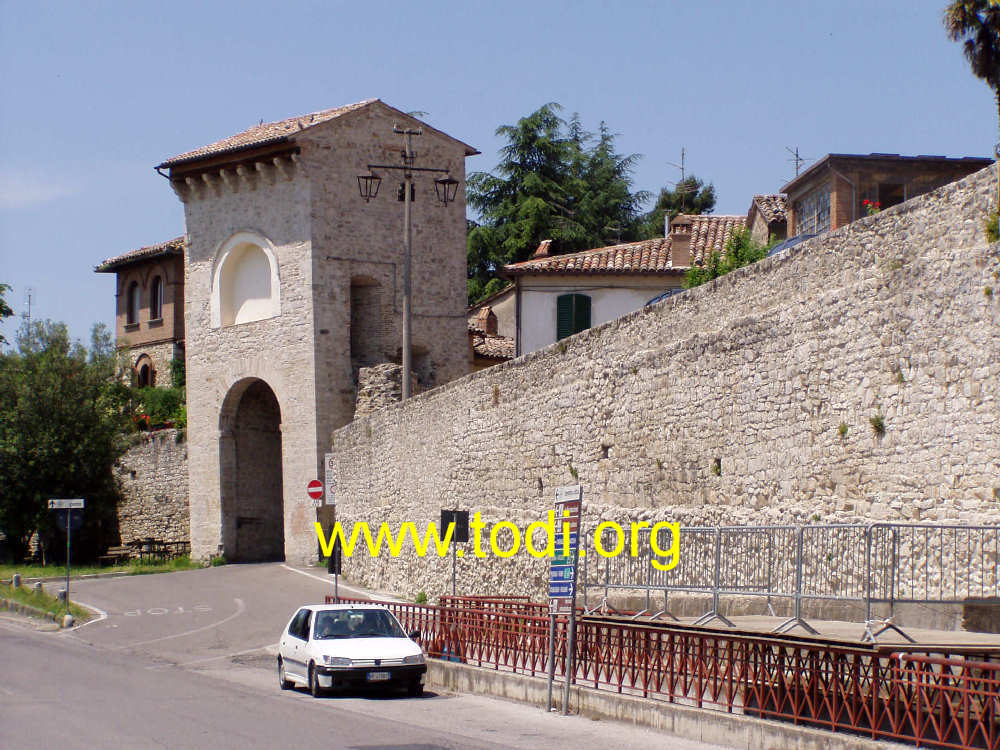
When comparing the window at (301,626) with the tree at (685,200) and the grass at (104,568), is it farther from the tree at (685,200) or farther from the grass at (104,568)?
the tree at (685,200)

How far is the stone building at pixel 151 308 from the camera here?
56.2 m

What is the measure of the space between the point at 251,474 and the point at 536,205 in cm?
2065

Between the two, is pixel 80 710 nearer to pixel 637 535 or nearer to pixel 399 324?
pixel 637 535

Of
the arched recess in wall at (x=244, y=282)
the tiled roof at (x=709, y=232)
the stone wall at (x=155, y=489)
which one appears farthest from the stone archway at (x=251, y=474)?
the tiled roof at (x=709, y=232)

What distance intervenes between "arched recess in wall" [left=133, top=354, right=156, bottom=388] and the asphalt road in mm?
31879

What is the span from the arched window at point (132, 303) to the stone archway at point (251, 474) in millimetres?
21411

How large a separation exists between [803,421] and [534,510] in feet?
26.8

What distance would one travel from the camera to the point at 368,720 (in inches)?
523

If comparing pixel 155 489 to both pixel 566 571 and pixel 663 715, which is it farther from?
pixel 663 715

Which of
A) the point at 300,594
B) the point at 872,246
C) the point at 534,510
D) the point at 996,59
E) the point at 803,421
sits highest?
the point at 996,59

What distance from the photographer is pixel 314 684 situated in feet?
51.4

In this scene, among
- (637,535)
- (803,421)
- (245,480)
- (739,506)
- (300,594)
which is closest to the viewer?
(803,421)

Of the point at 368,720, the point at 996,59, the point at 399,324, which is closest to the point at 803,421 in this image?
the point at 368,720

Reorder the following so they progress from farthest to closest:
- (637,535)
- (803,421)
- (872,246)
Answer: (637,535) → (803,421) → (872,246)
